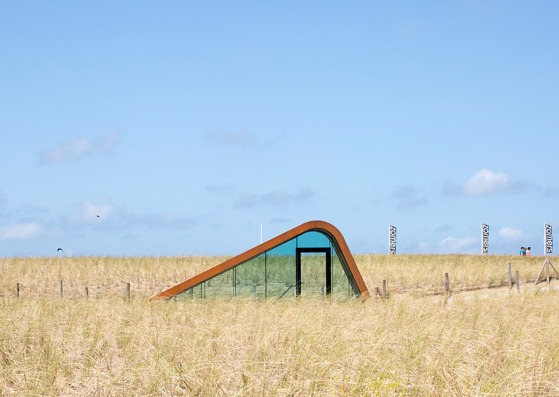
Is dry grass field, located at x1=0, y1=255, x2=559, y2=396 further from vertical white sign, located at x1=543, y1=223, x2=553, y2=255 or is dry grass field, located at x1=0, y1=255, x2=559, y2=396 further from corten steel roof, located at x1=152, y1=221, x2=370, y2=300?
vertical white sign, located at x1=543, y1=223, x2=553, y2=255

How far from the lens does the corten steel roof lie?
1742 cm

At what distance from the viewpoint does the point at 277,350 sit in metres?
8.27

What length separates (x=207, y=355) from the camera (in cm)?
799

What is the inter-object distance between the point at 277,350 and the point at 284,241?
10.2 meters

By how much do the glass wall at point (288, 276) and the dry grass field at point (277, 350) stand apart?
10.5 feet

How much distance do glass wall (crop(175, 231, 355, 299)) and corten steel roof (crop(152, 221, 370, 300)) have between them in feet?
0.41

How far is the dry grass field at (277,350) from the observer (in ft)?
22.2

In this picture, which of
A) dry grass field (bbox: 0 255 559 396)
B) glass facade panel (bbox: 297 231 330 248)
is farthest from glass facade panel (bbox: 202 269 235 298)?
dry grass field (bbox: 0 255 559 396)

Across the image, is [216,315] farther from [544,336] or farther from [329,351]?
[544,336]

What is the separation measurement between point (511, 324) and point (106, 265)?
85.1 ft

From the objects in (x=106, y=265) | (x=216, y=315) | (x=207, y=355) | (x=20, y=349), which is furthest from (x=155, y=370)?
(x=106, y=265)

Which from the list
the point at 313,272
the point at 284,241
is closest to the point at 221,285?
the point at 284,241

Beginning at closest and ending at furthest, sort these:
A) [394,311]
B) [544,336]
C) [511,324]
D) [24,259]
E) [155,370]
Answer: [155,370]
[544,336]
[511,324]
[394,311]
[24,259]

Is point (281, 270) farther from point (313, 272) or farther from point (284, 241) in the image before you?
point (313, 272)
